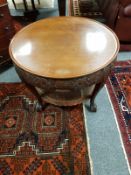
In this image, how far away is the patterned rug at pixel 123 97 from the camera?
1.28m

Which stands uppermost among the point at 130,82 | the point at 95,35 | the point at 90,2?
the point at 95,35

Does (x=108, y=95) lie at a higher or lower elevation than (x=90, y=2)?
lower

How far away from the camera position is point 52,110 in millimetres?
1432

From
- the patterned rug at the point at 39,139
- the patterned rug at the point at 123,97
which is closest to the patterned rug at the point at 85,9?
the patterned rug at the point at 123,97

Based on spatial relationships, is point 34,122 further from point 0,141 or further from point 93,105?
point 93,105

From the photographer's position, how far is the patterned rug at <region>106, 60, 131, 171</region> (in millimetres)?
1276

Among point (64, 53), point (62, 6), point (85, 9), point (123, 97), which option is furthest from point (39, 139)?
point (85, 9)

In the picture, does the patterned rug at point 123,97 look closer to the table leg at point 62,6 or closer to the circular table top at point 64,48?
the circular table top at point 64,48

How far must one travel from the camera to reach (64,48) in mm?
1037

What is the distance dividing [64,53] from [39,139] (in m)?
0.66

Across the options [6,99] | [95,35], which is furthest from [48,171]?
[95,35]

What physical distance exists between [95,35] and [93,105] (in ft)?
1.78

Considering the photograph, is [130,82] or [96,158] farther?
[130,82]

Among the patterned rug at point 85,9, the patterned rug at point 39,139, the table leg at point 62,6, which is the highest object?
the table leg at point 62,6
